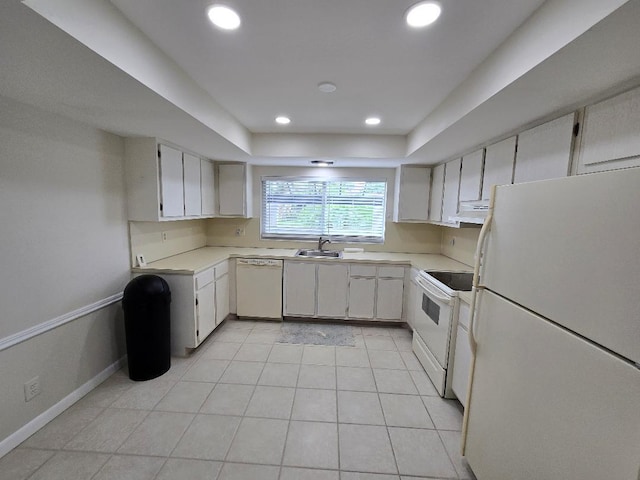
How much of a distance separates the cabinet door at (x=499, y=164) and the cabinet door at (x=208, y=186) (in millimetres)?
3180

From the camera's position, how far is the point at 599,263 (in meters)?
0.85

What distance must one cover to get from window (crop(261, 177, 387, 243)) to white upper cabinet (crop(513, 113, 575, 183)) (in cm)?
223

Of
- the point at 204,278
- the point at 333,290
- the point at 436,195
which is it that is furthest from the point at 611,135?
the point at 204,278

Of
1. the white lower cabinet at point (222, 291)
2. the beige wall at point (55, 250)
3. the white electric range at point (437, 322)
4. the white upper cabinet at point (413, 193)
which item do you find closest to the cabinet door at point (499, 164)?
the white electric range at point (437, 322)

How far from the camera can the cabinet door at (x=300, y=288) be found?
140 inches

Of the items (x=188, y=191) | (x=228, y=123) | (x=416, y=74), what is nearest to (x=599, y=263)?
(x=416, y=74)

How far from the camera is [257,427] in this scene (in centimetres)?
189

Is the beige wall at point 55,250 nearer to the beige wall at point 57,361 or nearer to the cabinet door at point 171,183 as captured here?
the beige wall at point 57,361

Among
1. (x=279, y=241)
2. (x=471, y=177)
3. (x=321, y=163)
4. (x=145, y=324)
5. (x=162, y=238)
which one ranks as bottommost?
(x=145, y=324)

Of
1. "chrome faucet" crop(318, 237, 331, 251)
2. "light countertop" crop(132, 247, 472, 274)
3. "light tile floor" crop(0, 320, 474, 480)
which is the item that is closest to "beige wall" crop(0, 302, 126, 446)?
"light tile floor" crop(0, 320, 474, 480)

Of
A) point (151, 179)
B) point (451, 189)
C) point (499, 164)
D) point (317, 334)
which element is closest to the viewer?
point (499, 164)

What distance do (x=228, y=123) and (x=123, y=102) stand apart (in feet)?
3.40

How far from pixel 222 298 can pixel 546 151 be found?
3.42 meters

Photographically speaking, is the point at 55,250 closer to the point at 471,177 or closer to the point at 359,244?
the point at 359,244
